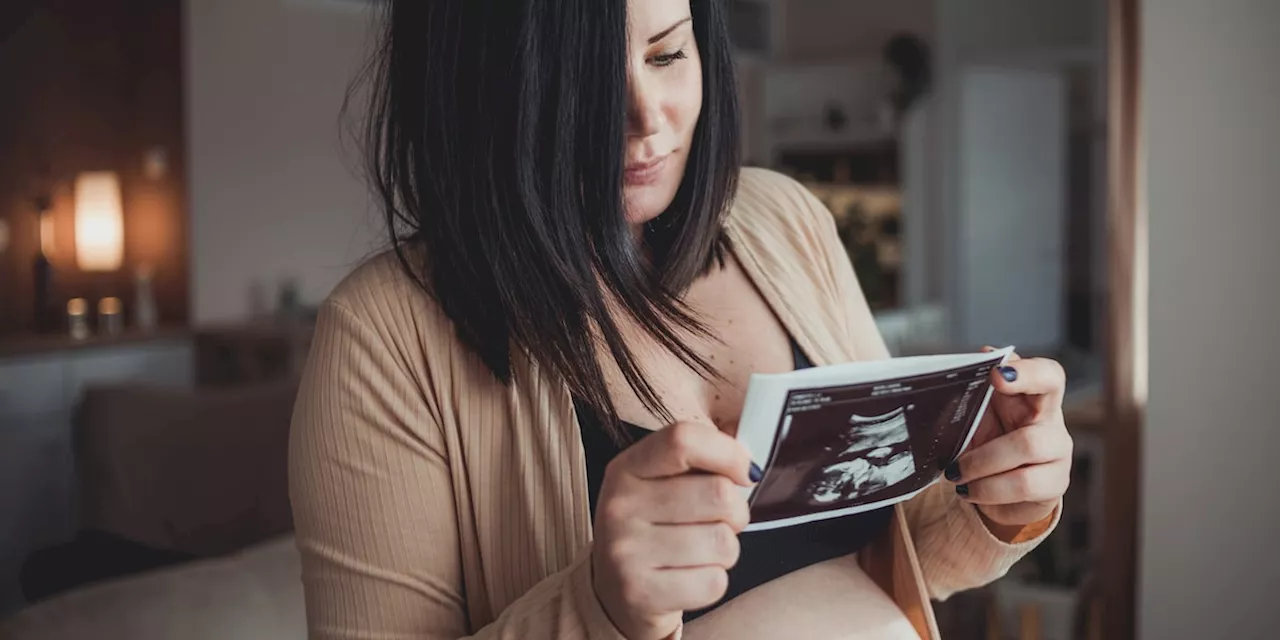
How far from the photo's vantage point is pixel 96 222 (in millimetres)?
4660

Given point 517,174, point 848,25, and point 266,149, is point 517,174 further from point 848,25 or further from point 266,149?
point 848,25

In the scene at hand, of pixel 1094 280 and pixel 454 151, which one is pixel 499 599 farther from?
pixel 1094 280

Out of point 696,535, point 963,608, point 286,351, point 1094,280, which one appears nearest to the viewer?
point 696,535

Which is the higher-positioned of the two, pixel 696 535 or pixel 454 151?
pixel 454 151

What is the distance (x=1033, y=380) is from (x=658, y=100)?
1.15 feet

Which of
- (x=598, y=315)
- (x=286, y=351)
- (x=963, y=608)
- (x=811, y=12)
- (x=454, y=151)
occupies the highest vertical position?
(x=811, y=12)

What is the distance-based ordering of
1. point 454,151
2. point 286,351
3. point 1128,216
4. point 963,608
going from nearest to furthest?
point 454,151 < point 1128,216 < point 963,608 < point 286,351

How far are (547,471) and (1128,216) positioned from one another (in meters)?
1.26

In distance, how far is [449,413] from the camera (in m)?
0.85

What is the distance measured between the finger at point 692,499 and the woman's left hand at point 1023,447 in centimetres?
26

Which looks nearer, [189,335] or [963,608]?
[963,608]

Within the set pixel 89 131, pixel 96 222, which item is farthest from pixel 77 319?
pixel 89 131

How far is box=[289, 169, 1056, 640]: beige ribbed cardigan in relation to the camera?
32.4 inches

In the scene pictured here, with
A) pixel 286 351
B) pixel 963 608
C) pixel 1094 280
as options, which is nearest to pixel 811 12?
pixel 1094 280
